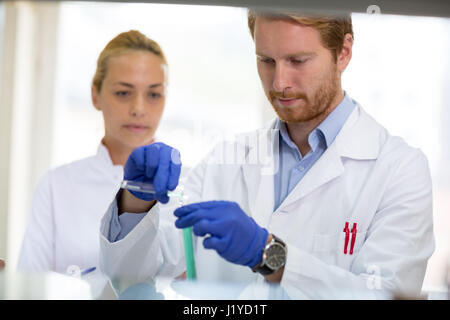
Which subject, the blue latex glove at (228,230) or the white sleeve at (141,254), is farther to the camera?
the white sleeve at (141,254)

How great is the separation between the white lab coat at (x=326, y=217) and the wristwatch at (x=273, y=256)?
0.08ft

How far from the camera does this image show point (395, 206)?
1.05 meters

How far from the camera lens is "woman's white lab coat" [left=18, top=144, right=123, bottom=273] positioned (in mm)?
1073

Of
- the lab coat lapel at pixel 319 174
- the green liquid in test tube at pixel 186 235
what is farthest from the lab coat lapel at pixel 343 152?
the green liquid in test tube at pixel 186 235

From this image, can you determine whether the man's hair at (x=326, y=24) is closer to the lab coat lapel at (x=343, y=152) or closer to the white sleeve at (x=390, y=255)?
the lab coat lapel at (x=343, y=152)

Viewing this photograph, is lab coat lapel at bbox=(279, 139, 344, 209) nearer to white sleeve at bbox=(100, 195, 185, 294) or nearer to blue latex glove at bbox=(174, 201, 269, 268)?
blue latex glove at bbox=(174, 201, 269, 268)

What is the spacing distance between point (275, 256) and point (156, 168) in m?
0.32

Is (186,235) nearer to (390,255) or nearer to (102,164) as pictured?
(102,164)

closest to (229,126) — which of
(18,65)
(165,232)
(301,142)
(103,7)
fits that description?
(301,142)

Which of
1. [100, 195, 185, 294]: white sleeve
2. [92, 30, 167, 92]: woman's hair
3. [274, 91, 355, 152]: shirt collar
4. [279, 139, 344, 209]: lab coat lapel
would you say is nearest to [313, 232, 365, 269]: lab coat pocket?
[279, 139, 344, 209]: lab coat lapel

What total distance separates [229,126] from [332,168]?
0.83ft

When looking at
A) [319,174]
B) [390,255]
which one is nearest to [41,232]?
[319,174]

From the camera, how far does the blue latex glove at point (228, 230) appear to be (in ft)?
3.16
